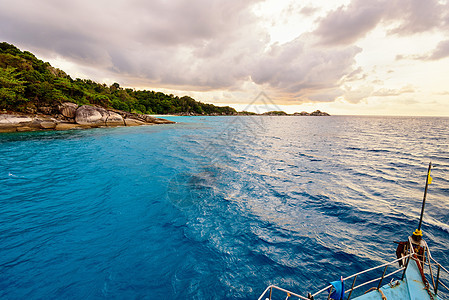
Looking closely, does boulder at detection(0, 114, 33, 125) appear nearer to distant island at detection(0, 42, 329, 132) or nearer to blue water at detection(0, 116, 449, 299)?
distant island at detection(0, 42, 329, 132)

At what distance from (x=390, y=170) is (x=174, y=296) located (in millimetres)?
21491

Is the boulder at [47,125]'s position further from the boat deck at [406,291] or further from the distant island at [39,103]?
the boat deck at [406,291]

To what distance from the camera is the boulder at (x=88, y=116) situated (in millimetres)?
39469

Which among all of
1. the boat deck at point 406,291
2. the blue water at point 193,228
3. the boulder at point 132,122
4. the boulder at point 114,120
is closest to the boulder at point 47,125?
the boulder at point 114,120

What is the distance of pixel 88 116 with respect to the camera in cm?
4041

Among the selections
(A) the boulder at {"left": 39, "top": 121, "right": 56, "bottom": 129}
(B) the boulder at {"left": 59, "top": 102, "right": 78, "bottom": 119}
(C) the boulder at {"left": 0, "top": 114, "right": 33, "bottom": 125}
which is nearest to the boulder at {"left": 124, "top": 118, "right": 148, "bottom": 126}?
(B) the boulder at {"left": 59, "top": 102, "right": 78, "bottom": 119}

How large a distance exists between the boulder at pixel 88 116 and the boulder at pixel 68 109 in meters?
1.18

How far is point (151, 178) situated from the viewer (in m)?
13.1

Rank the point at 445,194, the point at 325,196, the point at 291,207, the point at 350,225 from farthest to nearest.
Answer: the point at 445,194, the point at 325,196, the point at 291,207, the point at 350,225

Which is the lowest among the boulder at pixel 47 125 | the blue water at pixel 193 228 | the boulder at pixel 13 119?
the blue water at pixel 193 228

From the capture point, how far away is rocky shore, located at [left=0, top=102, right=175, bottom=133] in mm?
31047

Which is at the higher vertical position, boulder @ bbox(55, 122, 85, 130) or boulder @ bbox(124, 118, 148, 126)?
boulder @ bbox(124, 118, 148, 126)

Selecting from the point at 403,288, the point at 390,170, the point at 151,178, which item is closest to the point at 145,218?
→ the point at 151,178

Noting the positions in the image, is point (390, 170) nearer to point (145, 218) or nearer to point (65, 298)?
point (145, 218)
